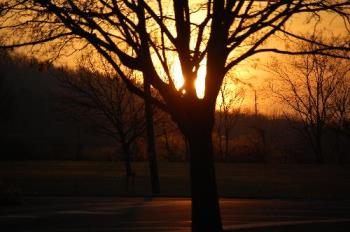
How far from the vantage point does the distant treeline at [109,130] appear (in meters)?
40.9

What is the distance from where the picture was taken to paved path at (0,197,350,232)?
15312 mm

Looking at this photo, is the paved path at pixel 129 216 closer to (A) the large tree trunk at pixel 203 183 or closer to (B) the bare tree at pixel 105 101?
(A) the large tree trunk at pixel 203 183

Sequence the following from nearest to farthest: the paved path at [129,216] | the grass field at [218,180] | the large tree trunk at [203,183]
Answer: the large tree trunk at [203,183] → the paved path at [129,216] → the grass field at [218,180]

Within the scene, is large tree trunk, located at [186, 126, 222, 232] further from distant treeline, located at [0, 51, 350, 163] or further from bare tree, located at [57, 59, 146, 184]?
bare tree, located at [57, 59, 146, 184]

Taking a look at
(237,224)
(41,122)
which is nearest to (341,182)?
(237,224)

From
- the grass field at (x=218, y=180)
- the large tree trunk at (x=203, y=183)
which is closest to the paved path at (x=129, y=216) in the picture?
the large tree trunk at (x=203, y=183)

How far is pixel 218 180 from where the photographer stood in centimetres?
4706

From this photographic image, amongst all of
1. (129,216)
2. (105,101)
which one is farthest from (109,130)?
(129,216)

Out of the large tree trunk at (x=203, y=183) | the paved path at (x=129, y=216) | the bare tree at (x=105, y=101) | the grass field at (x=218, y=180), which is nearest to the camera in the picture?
the large tree trunk at (x=203, y=183)

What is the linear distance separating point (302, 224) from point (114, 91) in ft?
92.2

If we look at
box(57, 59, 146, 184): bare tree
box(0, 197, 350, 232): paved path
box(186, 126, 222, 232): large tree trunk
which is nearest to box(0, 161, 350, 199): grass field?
box(57, 59, 146, 184): bare tree

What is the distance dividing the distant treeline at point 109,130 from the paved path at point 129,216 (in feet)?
13.8

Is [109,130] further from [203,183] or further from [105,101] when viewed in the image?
→ [203,183]

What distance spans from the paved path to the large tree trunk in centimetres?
312
